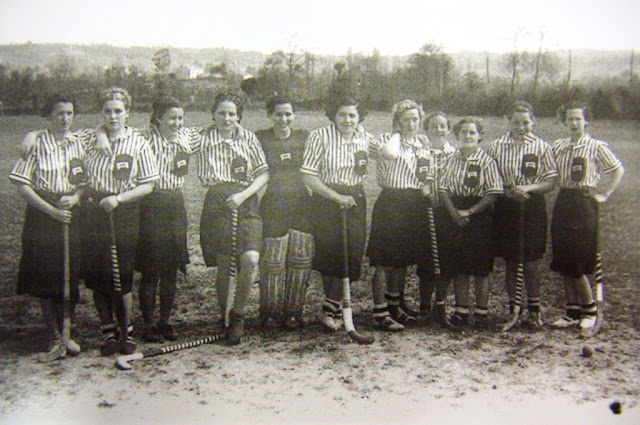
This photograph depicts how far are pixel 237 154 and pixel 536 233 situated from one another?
7.21 feet

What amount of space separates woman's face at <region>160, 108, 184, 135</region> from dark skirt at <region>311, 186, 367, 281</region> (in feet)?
3.48

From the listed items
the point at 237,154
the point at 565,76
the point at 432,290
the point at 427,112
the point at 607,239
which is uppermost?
the point at 565,76

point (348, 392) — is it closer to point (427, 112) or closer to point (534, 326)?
point (534, 326)

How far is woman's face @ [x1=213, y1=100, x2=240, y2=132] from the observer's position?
415 centimetres

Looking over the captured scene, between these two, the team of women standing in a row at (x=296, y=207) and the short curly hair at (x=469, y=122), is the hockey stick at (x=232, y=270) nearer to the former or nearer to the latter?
the team of women standing in a row at (x=296, y=207)

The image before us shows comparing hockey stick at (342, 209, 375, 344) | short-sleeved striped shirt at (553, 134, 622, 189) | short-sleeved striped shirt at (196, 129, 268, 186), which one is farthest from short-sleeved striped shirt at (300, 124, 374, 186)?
short-sleeved striped shirt at (553, 134, 622, 189)

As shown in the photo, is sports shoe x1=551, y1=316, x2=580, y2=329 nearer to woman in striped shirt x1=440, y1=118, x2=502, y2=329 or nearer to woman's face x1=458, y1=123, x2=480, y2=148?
woman in striped shirt x1=440, y1=118, x2=502, y2=329

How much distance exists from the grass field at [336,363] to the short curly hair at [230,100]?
182mm

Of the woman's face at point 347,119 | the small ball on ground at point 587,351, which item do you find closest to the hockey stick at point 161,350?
the woman's face at point 347,119

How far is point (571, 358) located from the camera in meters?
4.05

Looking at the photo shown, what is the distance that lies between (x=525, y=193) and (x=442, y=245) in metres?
0.69

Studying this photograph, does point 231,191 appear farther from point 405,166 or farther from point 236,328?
point 405,166

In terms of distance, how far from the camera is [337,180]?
427 centimetres

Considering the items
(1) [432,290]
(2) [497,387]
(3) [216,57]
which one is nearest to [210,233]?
(3) [216,57]
